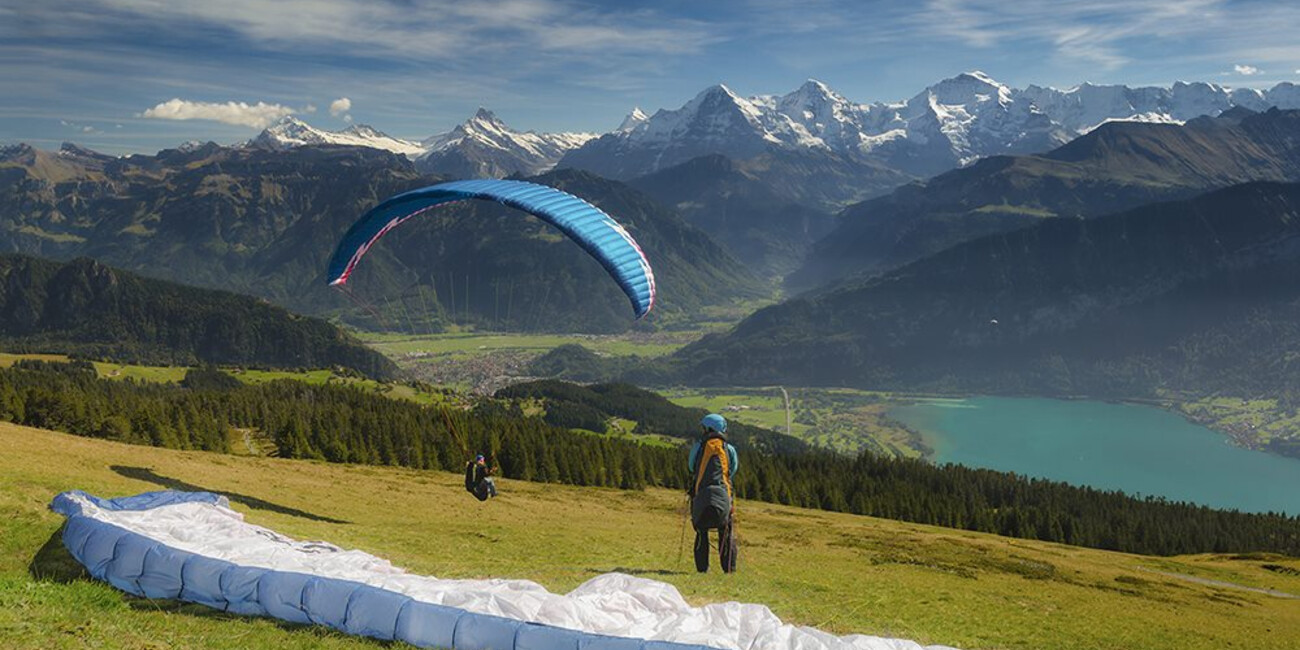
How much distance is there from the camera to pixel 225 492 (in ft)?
113

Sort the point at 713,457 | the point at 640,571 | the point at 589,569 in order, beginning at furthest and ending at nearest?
the point at 589,569
the point at 640,571
the point at 713,457

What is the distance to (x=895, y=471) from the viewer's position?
12850cm

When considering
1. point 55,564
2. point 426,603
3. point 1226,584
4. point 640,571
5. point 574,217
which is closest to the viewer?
point 426,603

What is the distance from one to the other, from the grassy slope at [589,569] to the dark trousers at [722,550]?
0.48m

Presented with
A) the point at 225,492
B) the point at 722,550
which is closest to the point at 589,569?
the point at 722,550

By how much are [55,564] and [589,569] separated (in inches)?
557

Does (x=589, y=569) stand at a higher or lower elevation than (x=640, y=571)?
lower

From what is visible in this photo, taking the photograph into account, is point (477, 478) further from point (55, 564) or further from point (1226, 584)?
point (1226, 584)

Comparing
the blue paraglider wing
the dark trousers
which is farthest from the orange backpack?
the blue paraglider wing

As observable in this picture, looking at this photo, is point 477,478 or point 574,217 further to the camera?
point 477,478

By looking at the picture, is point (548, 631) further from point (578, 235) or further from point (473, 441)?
point (473, 441)

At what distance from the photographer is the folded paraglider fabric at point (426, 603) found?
1414 cm

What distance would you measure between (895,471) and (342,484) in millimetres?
101795

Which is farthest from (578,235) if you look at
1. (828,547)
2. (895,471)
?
(895,471)
